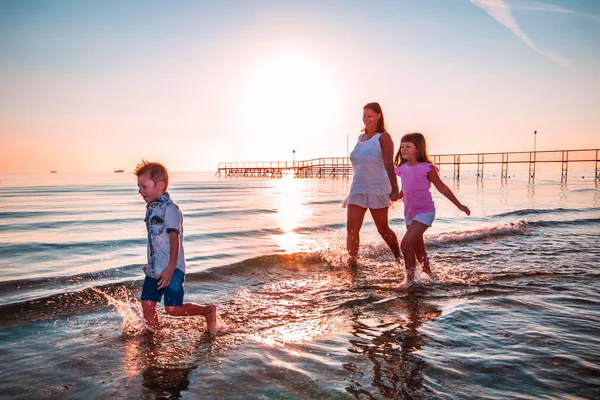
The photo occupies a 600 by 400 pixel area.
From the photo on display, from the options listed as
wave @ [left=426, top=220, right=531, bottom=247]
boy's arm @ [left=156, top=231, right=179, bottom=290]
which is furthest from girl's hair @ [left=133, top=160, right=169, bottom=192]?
wave @ [left=426, top=220, right=531, bottom=247]

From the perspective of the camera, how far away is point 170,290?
3.24 metres

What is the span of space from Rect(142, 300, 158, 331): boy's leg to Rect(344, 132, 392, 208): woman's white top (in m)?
3.00

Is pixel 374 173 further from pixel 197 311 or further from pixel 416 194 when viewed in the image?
pixel 197 311

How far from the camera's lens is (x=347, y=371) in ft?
8.38

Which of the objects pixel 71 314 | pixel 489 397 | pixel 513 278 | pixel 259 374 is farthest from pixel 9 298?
pixel 513 278

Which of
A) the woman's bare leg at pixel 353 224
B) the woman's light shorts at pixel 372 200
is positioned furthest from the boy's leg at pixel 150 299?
the woman's light shorts at pixel 372 200

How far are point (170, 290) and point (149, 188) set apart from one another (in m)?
0.79

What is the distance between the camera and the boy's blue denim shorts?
3.25 metres

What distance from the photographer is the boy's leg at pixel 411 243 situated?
4.69m

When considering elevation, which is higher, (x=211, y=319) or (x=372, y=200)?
(x=372, y=200)

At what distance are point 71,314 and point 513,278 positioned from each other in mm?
4749

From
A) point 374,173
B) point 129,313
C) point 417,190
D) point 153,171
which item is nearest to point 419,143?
point 417,190

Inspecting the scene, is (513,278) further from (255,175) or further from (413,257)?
(255,175)

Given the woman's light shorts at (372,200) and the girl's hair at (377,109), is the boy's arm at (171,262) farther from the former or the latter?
the girl's hair at (377,109)
